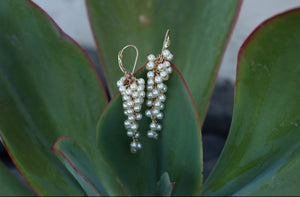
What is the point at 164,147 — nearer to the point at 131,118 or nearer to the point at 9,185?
the point at 131,118

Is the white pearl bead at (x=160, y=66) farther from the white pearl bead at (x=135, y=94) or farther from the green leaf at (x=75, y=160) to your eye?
the green leaf at (x=75, y=160)

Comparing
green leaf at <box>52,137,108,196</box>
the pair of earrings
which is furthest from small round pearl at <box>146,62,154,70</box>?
green leaf at <box>52,137,108,196</box>

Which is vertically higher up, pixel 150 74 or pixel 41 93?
pixel 150 74

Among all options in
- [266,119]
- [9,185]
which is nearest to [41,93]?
[9,185]

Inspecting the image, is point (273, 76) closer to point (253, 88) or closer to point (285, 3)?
point (253, 88)

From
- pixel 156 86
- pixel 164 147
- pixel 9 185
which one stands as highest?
pixel 156 86

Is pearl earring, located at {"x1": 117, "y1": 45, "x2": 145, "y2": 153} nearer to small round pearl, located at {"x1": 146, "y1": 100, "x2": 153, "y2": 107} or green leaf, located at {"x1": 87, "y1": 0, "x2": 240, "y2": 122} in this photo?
small round pearl, located at {"x1": 146, "y1": 100, "x2": 153, "y2": 107}

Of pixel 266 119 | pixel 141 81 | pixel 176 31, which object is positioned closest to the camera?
pixel 141 81
